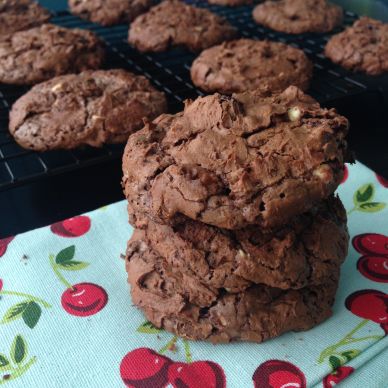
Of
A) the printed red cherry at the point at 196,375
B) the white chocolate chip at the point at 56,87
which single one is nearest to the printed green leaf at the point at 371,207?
the printed red cherry at the point at 196,375

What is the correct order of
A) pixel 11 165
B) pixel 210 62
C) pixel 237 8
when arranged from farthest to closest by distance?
pixel 237 8 < pixel 210 62 < pixel 11 165

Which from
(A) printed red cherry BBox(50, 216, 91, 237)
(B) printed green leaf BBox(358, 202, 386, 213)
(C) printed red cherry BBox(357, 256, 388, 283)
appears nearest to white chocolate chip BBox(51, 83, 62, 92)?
(A) printed red cherry BBox(50, 216, 91, 237)

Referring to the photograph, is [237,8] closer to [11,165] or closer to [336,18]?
[336,18]

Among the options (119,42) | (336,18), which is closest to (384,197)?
(336,18)

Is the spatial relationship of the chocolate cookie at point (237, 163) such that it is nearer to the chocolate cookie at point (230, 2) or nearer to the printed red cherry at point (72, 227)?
the printed red cherry at point (72, 227)

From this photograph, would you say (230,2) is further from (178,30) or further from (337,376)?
(337,376)
